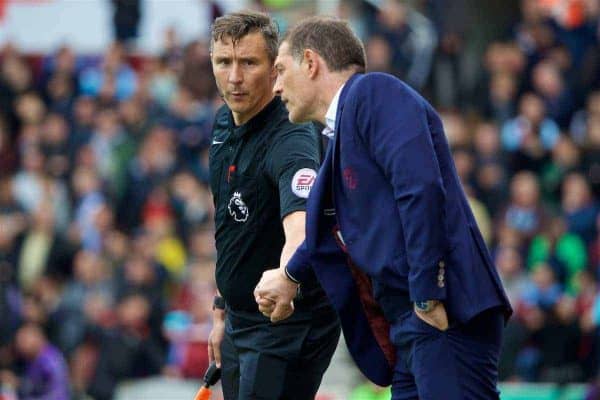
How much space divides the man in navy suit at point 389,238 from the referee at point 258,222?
56 cm

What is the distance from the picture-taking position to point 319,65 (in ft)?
18.6

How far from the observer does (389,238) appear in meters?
5.43

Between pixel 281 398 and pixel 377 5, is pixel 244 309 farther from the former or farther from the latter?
pixel 377 5

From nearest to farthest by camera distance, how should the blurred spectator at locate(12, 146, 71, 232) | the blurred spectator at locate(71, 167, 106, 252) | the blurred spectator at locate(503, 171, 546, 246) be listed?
1. the blurred spectator at locate(503, 171, 546, 246)
2. the blurred spectator at locate(71, 167, 106, 252)
3. the blurred spectator at locate(12, 146, 71, 232)

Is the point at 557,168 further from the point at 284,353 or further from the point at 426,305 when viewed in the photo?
the point at 426,305

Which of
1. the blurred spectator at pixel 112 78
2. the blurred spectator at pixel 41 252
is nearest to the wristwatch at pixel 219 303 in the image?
the blurred spectator at pixel 41 252

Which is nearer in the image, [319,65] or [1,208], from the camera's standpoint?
[319,65]

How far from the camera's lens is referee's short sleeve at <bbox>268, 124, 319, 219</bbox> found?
6.02 m

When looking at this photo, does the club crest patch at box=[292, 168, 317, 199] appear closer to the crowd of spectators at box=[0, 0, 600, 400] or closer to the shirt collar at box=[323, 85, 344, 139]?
the shirt collar at box=[323, 85, 344, 139]

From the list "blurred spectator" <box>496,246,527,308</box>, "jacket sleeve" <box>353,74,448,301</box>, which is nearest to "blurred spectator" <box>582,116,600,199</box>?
"blurred spectator" <box>496,246,527,308</box>

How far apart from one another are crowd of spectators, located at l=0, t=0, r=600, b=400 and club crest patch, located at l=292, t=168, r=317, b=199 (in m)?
6.71

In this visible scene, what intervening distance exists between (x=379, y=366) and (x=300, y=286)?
65cm

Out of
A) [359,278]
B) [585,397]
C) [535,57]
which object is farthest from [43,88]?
[359,278]

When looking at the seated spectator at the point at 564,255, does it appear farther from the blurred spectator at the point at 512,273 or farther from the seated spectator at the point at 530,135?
the seated spectator at the point at 530,135
